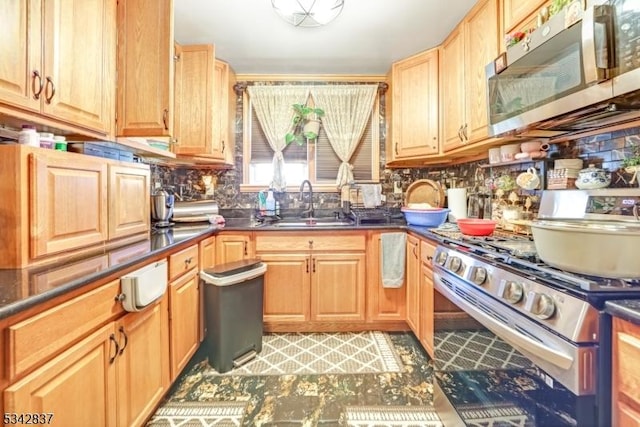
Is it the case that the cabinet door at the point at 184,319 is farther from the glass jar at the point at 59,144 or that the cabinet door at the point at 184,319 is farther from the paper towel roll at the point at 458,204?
the paper towel roll at the point at 458,204

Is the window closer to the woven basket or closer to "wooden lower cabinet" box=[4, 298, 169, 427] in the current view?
the woven basket

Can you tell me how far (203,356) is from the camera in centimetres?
212

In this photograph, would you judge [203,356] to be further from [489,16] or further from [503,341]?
[489,16]

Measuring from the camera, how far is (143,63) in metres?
1.61

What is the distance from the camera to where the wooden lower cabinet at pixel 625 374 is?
686mm

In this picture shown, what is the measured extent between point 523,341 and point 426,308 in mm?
1095

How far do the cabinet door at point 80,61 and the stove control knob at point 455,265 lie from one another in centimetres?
183

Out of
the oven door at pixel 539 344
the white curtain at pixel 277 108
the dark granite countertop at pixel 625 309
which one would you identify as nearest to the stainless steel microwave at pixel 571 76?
the dark granite countertop at pixel 625 309

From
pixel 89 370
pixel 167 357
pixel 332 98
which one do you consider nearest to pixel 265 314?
pixel 167 357

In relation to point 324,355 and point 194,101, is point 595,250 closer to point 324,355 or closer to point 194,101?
point 324,355

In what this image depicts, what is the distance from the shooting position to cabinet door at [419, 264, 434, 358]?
75.4 inches

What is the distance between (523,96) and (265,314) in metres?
2.21

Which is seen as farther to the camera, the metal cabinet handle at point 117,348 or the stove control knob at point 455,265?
the stove control knob at point 455,265

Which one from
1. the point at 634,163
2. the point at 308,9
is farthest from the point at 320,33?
the point at 634,163
